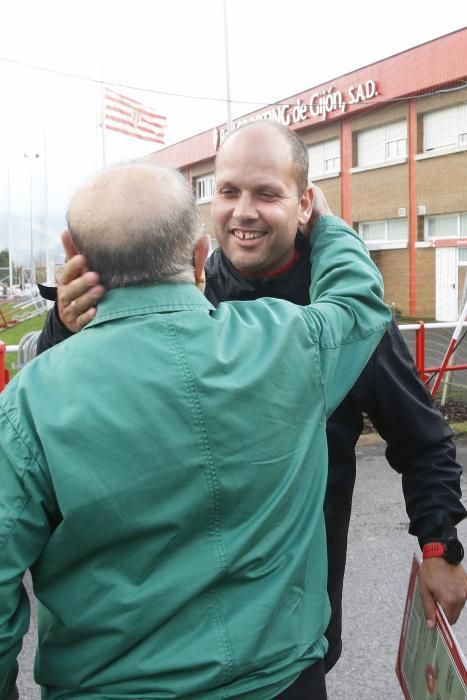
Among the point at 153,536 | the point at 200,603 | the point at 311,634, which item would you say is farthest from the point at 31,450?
the point at 311,634

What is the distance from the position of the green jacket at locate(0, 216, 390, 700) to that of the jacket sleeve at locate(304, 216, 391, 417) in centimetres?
11

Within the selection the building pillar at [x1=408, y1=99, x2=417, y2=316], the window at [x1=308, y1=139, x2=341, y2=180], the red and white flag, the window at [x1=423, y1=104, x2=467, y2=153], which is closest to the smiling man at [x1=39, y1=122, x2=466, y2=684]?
the building pillar at [x1=408, y1=99, x2=417, y2=316]

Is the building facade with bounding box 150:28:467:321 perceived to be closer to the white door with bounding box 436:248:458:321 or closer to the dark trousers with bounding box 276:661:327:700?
the white door with bounding box 436:248:458:321

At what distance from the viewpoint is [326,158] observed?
76.2 ft

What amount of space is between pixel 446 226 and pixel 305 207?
19518 mm

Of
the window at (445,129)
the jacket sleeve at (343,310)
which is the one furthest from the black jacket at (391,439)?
the window at (445,129)

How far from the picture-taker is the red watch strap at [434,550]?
177 cm

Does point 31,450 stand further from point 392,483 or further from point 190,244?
point 392,483

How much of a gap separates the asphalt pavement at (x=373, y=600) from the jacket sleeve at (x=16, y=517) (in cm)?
237

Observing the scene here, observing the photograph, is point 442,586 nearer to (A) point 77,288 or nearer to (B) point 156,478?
(B) point 156,478

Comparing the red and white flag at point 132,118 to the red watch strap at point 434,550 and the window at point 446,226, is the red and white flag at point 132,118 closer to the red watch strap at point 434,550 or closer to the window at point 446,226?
the window at point 446,226

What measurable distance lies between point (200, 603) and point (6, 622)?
0.29m

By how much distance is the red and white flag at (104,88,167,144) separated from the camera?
75.9 ft

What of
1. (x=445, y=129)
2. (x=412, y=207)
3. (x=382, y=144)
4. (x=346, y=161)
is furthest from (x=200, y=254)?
(x=346, y=161)
